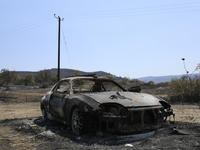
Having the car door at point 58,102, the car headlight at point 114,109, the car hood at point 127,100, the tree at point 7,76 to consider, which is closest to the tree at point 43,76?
the tree at point 7,76

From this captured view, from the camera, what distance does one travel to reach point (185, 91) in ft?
52.2

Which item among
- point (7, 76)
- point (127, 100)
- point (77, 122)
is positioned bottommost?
point (77, 122)

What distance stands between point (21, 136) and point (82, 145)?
2.13 m

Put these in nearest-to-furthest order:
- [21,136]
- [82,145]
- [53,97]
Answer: [82,145] → [21,136] → [53,97]

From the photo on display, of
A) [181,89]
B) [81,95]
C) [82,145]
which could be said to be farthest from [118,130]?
[181,89]

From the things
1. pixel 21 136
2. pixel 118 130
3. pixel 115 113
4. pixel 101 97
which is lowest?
pixel 21 136

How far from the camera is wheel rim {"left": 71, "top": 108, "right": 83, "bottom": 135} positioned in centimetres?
499

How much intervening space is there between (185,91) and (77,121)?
12828mm

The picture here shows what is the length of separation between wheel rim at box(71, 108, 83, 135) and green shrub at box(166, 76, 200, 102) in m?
11.9

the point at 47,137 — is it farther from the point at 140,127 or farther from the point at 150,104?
the point at 150,104

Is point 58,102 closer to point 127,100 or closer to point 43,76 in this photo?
point 127,100

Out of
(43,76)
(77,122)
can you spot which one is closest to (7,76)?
(43,76)

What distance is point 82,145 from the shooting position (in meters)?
4.35

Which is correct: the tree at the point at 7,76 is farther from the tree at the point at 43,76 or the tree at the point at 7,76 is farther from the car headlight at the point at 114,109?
the car headlight at the point at 114,109
